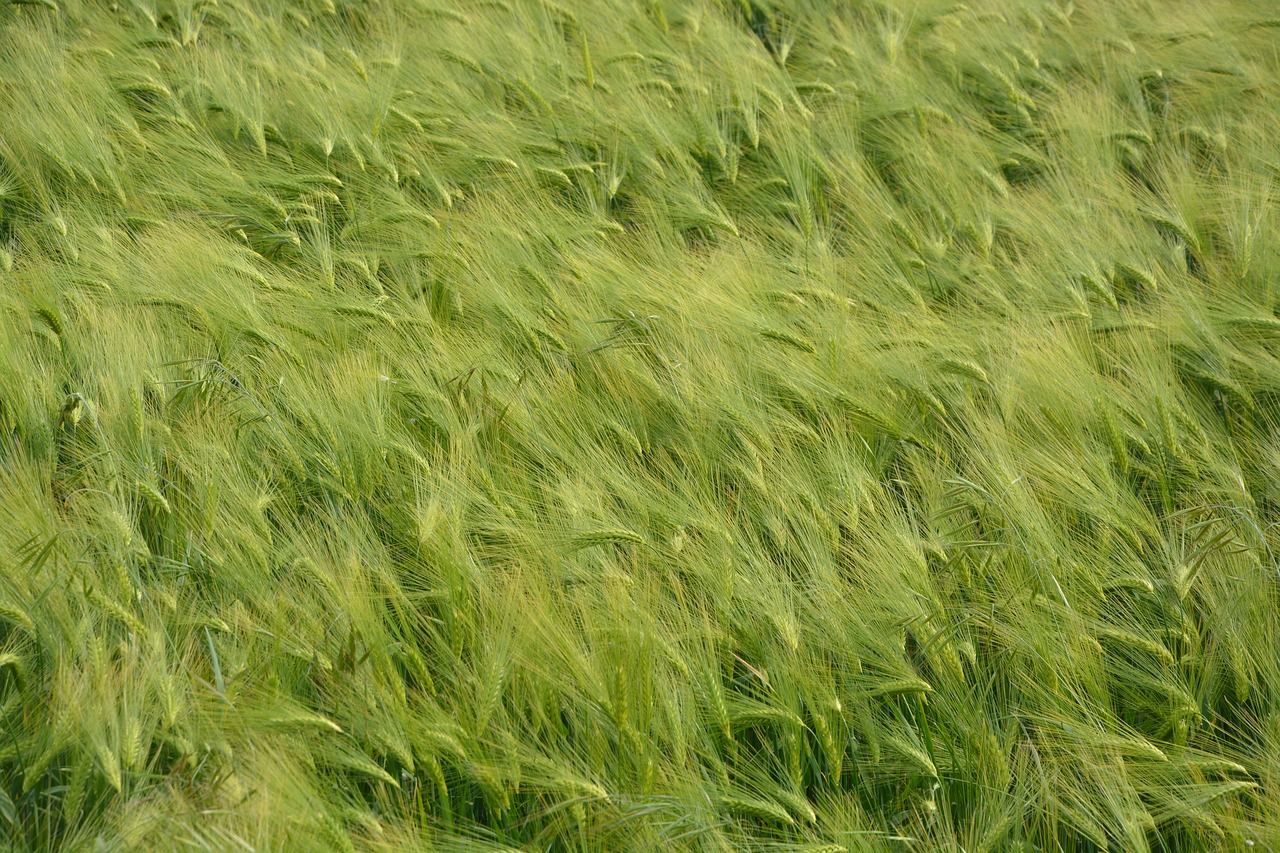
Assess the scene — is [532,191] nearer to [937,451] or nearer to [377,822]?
[937,451]

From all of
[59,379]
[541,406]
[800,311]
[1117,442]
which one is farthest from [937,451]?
[59,379]

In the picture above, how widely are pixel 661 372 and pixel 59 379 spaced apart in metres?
1.21

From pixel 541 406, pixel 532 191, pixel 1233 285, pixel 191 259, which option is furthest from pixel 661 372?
pixel 1233 285

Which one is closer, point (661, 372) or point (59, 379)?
point (59, 379)

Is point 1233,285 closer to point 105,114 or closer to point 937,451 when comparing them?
point 937,451

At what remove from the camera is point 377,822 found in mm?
1472

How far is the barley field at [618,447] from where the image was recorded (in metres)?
1.59

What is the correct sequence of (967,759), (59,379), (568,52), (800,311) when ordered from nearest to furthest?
(967,759), (59,379), (800,311), (568,52)

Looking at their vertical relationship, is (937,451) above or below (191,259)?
below

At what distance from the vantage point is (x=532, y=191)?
9.70ft

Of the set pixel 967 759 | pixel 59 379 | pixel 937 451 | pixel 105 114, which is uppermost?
pixel 105 114

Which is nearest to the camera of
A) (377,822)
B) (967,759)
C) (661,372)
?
(377,822)

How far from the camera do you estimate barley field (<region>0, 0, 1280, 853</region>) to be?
1.59m

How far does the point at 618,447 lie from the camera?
7.22 feet
